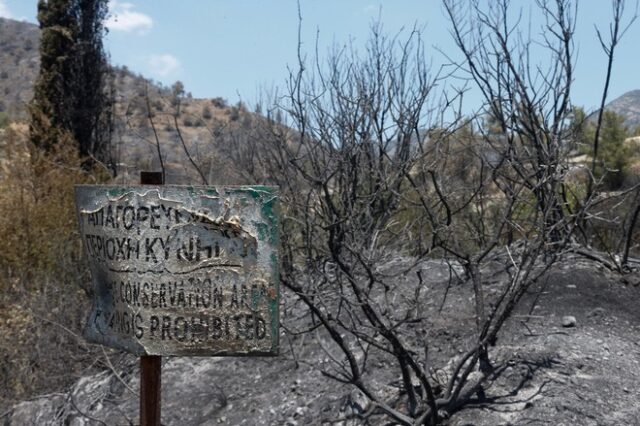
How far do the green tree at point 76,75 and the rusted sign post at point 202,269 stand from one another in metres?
15.5

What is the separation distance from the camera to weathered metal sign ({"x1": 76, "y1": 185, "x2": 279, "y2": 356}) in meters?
3.05

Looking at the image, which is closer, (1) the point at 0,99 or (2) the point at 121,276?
(2) the point at 121,276

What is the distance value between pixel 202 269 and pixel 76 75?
16680mm

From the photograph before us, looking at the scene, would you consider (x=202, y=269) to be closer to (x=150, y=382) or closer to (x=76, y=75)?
(x=150, y=382)

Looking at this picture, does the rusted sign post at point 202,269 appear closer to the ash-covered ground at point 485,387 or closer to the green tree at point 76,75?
the ash-covered ground at point 485,387

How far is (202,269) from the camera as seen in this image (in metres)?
3.07

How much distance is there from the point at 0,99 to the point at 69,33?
108 ft

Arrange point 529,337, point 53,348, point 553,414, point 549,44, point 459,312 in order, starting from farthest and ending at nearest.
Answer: point 53,348 < point 549,44 < point 459,312 < point 529,337 < point 553,414

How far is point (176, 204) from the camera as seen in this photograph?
308 cm

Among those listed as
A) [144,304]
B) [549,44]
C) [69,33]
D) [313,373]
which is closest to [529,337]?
[313,373]

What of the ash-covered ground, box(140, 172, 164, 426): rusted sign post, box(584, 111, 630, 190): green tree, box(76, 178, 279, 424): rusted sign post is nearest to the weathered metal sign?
box(76, 178, 279, 424): rusted sign post

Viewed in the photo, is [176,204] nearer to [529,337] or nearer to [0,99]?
[529,337]

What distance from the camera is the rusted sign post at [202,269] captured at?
3.05 meters

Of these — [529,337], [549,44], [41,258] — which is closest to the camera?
[529,337]
